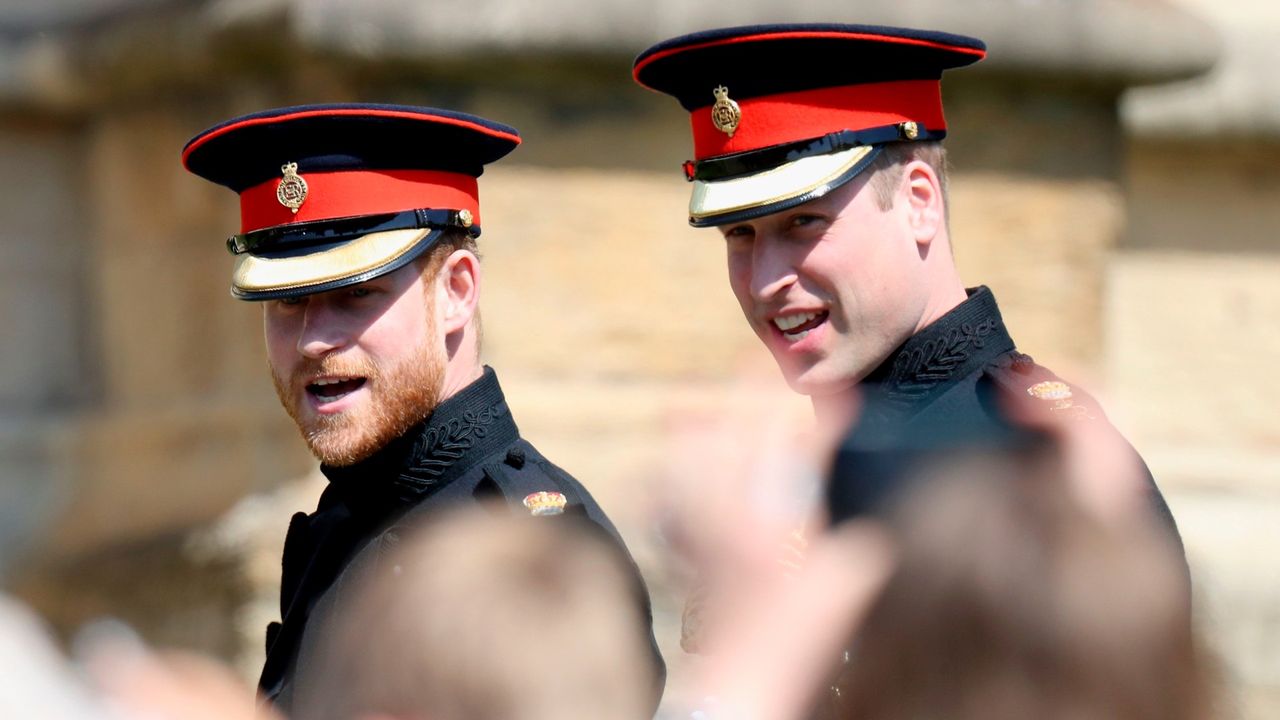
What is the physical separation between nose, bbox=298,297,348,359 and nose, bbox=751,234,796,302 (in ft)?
2.35

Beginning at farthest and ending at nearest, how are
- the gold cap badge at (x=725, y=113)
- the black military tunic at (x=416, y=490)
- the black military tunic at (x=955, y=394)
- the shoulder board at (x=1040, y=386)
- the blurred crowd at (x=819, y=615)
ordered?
the black military tunic at (x=416, y=490) < the gold cap badge at (x=725, y=113) < the shoulder board at (x=1040, y=386) < the black military tunic at (x=955, y=394) < the blurred crowd at (x=819, y=615)

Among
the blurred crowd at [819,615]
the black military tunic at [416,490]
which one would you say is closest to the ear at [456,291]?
the black military tunic at [416,490]

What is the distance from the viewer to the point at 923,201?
110 inches

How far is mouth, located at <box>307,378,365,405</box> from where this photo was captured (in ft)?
10.3

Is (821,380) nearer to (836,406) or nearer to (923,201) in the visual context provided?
(836,406)

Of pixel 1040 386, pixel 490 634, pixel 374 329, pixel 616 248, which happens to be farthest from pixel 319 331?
pixel 616 248

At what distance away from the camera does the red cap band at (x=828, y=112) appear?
9.34ft

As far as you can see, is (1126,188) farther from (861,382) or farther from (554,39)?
(861,382)

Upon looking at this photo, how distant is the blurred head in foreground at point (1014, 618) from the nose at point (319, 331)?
121cm

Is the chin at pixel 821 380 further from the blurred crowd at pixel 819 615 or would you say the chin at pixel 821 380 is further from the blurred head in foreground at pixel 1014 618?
the blurred head in foreground at pixel 1014 618

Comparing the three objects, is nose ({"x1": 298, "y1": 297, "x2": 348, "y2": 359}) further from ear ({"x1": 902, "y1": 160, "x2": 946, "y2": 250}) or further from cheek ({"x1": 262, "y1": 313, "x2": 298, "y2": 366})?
ear ({"x1": 902, "y1": 160, "x2": 946, "y2": 250})

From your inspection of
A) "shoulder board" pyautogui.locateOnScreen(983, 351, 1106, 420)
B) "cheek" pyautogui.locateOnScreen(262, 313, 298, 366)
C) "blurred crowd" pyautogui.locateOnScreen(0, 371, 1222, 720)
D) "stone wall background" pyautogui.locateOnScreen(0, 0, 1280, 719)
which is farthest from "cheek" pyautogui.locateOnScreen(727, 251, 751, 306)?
"stone wall background" pyautogui.locateOnScreen(0, 0, 1280, 719)

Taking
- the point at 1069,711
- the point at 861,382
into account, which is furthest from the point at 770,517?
the point at 861,382

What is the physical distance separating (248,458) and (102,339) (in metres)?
1.32
